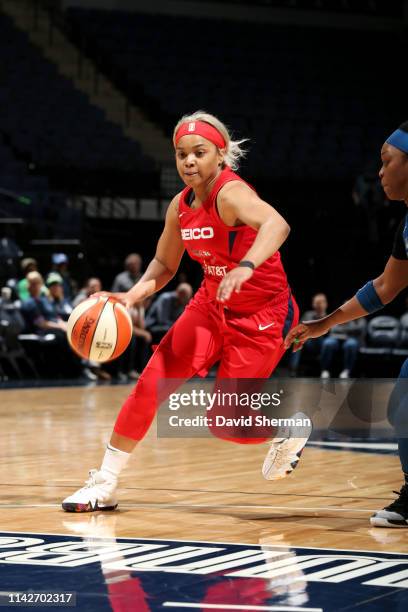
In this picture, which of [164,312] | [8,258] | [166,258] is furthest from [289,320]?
[8,258]

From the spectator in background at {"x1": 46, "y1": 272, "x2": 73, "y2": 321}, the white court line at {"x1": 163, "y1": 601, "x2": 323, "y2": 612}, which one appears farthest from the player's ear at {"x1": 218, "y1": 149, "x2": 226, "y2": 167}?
the spectator in background at {"x1": 46, "y1": 272, "x2": 73, "y2": 321}

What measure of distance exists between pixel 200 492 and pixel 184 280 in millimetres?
10194

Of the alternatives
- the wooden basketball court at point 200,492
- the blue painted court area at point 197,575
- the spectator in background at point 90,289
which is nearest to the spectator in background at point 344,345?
the spectator in background at point 90,289

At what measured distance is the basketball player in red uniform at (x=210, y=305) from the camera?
4.64m

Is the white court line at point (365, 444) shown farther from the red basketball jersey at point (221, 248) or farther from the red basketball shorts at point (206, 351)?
the red basketball jersey at point (221, 248)

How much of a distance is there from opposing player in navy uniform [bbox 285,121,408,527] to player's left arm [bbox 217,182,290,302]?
45 centimetres

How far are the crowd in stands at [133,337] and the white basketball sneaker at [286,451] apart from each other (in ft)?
28.4

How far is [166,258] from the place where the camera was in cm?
506

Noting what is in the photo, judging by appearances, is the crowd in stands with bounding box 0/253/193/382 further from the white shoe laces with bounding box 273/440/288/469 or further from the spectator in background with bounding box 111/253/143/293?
the white shoe laces with bounding box 273/440/288/469

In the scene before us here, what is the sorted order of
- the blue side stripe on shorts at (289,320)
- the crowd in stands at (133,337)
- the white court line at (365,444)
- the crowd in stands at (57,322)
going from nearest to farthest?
the blue side stripe on shorts at (289,320), the white court line at (365,444), the crowd in stands at (57,322), the crowd in stands at (133,337)

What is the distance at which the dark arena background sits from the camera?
3.68 metres

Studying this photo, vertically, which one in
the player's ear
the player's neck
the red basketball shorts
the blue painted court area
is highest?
the player's ear

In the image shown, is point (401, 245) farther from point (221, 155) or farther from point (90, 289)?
point (90, 289)

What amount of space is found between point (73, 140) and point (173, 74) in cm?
386
